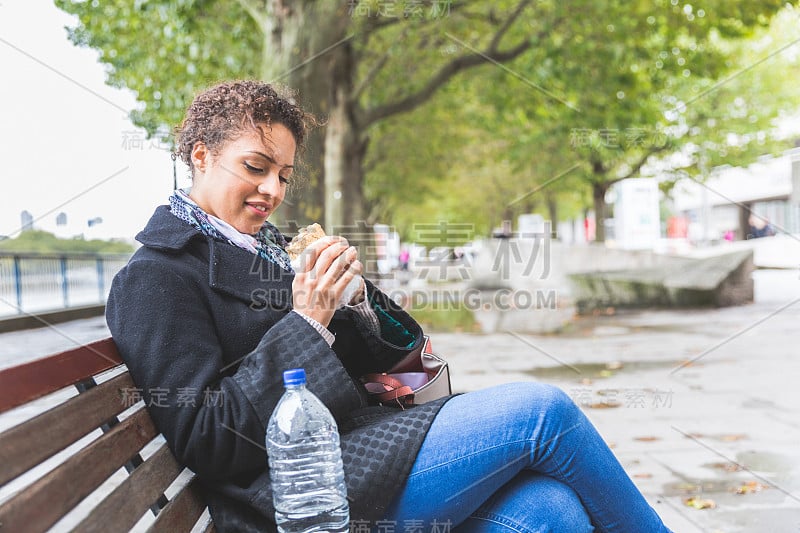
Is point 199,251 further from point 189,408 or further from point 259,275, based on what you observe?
point 189,408

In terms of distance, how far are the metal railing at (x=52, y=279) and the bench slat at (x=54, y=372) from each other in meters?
12.7

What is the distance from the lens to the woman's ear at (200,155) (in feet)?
6.98

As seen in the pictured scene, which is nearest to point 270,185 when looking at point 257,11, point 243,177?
point 243,177

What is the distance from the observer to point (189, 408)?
5.42 feet

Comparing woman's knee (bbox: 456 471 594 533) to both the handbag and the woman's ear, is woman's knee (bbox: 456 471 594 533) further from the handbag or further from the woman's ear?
the woman's ear

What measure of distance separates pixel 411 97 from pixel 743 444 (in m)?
7.70

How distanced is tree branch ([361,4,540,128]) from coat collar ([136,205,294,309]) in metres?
8.35

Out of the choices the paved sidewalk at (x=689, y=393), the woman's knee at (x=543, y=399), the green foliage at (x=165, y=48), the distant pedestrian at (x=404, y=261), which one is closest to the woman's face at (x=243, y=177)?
→ the woman's knee at (x=543, y=399)

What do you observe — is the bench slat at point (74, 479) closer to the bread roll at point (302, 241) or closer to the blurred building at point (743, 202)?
the bread roll at point (302, 241)

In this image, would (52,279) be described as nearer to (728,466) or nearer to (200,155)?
(728,466)

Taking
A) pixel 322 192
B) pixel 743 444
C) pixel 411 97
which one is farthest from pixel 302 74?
pixel 743 444

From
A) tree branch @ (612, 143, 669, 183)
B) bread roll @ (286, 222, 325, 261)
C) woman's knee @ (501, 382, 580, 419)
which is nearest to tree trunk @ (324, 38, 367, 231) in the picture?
bread roll @ (286, 222, 325, 261)

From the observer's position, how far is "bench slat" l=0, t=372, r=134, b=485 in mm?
1176

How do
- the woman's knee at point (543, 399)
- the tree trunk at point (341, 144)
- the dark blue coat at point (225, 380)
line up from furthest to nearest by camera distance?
1. the tree trunk at point (341, 144)
2. the woman's knee at point (543, 399)
3. the dark blue coat at point (225, 380)
